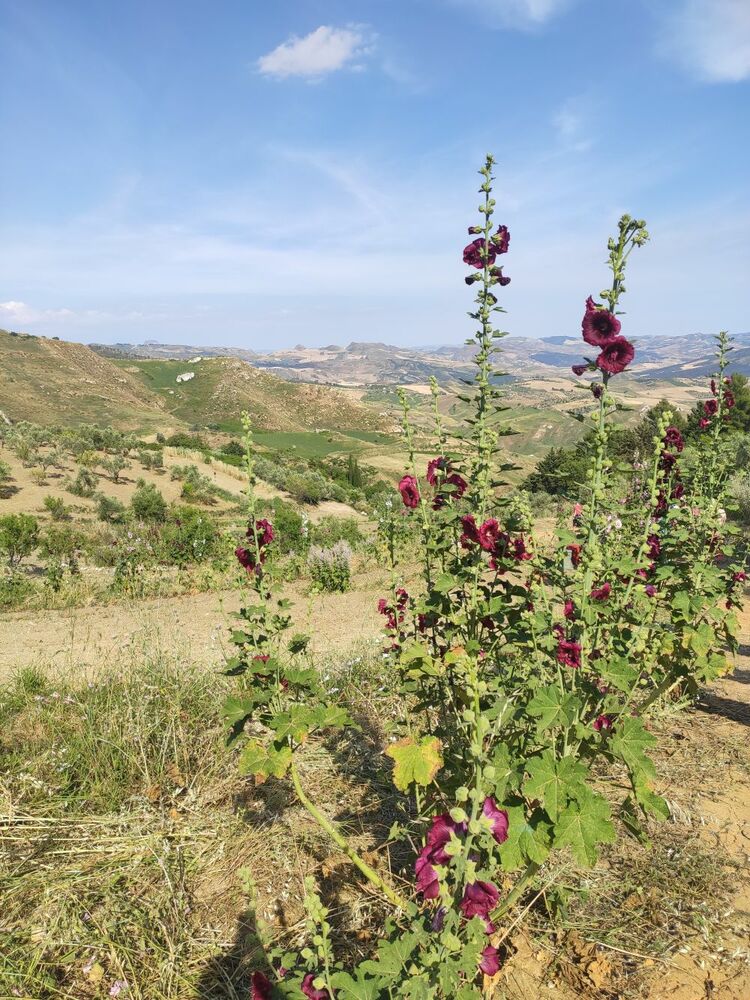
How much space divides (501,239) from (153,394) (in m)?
80.7

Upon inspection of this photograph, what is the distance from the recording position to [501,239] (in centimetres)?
309

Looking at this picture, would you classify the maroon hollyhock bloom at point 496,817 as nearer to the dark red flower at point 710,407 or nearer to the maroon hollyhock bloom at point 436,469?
the maroon hollyhock bloom at point 436,469

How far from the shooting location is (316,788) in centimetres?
375

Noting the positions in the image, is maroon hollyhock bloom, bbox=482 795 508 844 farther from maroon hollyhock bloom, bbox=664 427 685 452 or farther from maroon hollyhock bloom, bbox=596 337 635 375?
maroon hollyhock bloom, bbox=664 427 685 452

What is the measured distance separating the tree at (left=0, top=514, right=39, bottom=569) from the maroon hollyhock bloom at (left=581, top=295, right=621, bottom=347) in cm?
1257

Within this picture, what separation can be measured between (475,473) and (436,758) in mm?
1363

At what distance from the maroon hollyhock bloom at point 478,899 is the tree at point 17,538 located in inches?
493

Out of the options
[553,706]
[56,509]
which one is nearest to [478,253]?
[553,706]

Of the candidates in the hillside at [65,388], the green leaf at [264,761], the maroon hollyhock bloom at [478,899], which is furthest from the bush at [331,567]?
the hillside at [65,388]

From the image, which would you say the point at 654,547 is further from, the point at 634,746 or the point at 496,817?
the point at 496,817

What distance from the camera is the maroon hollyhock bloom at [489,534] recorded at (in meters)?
2.88

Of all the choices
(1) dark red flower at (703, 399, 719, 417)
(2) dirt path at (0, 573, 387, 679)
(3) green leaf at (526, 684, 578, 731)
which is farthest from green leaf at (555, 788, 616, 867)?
(2) dirt path at (0, 573, 387, 679)

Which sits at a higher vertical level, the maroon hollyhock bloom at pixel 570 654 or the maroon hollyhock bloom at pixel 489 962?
the maroon hollyhock bloom at pixel 570 654

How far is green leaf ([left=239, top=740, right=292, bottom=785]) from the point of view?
237cm
